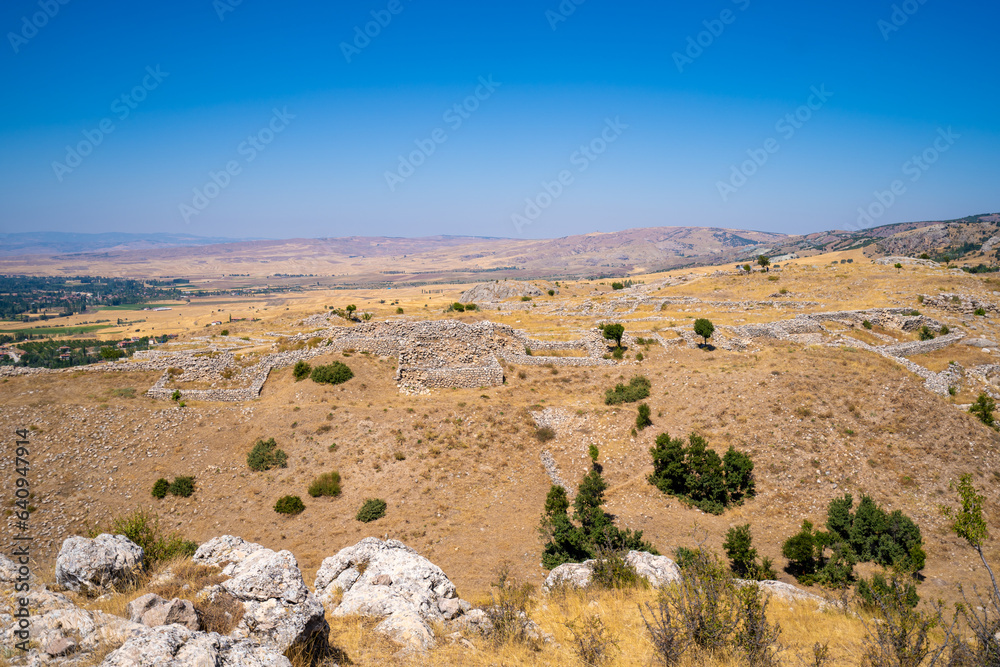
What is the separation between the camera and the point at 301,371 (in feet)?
91.8

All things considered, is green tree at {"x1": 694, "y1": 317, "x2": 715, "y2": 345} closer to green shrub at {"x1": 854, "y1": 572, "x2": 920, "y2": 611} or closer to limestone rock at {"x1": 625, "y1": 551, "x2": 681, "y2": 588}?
green shrub at {"x1": 854, "y1": 572, "x2": 920, "y2": 611}

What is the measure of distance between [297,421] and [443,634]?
17446mm

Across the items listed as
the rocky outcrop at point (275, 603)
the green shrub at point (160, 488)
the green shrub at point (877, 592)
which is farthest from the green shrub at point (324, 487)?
the green shrub at point (877, 592)

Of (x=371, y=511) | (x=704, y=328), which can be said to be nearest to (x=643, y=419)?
(x=371, y=511)

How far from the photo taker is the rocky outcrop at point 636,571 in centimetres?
1113

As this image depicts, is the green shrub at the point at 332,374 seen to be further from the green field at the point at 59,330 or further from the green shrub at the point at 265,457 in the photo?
the green field at the point at 59,330

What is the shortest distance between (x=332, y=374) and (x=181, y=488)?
9.44m

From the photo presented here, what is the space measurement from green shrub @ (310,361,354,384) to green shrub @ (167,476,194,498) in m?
8.39

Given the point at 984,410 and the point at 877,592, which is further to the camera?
the point at 984,410

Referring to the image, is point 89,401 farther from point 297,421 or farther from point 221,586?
point 221,586

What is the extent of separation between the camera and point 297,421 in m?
23.6

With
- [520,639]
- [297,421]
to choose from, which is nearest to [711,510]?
[520,639]

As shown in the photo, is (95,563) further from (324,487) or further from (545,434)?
(545,434)

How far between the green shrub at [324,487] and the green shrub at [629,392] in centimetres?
1487
